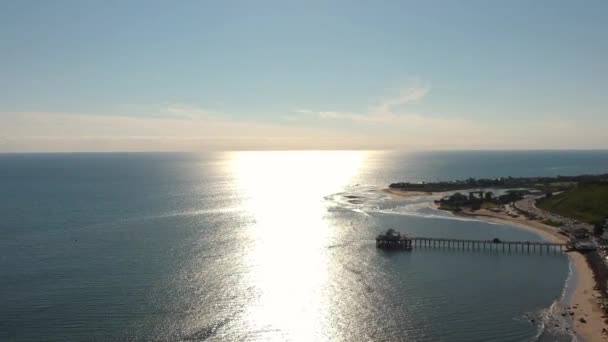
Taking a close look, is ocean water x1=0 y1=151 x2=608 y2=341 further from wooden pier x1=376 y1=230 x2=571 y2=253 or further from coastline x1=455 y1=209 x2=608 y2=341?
wooden pier x1=376 y1=230 x2=571 y2=253

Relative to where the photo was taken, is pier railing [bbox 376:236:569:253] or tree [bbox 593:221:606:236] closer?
pier railing [bbox 376:236:569:253]

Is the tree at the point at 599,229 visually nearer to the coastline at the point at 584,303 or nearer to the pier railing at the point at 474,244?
the coastline at the point at 584,303

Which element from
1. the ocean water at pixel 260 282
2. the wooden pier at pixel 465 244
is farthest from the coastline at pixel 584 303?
the wooden pier at pixel 465 244

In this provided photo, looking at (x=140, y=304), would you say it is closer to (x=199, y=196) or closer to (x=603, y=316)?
(x=603, y=316)

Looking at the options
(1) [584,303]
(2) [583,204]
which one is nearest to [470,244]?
(1) [584,303]

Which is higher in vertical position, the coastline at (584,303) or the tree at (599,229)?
the tree at (599,229)

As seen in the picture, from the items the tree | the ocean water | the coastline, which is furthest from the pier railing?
the tree
